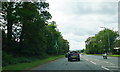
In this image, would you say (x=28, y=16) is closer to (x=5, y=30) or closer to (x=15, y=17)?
(x=15, y=17)

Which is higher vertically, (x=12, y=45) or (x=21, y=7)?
(x=21, y=7)

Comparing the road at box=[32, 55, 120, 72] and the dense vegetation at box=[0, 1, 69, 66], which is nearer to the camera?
the road at box=[32, 55, 120, 72]

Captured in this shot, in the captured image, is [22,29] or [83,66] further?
[22,29]

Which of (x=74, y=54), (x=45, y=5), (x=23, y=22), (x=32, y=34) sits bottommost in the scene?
(x=74, y=54)

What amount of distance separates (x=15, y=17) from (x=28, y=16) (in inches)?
91.8

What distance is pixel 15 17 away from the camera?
98.3 feet

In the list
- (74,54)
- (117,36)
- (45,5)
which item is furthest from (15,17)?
(117,36)

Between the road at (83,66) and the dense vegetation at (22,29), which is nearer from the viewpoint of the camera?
the road at (83,66)

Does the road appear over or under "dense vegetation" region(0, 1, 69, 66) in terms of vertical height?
under

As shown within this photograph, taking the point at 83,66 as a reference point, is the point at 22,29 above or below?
above

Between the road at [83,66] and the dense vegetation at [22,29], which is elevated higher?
the dense vegetation at [22,29]

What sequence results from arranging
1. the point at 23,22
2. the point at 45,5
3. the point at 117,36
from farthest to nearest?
the point at 117,36 < the point at 45,5 < the point at 23,22

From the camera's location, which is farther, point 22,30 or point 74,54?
point 22,30

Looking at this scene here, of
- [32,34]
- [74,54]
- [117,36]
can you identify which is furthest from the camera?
[117,36]
